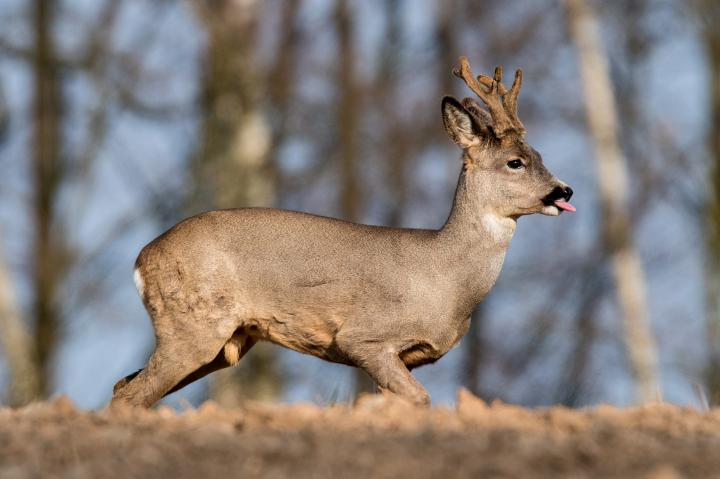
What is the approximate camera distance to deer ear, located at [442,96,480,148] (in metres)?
8.16

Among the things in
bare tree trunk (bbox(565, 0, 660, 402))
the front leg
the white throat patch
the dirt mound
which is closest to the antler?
the white throat patch

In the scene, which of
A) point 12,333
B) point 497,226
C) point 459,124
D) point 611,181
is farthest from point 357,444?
point 611,181

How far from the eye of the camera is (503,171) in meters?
8.01

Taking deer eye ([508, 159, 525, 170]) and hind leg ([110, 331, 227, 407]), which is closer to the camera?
hind leg ([110, 331, 227, 407])

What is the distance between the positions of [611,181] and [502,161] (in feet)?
41.3

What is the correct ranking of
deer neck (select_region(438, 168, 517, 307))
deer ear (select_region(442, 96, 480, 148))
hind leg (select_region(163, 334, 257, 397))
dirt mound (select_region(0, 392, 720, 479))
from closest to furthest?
dirt mound (select_region(0, 392, 720, 479))
hind leg (select_region(163, 334, 257, 397))
deer neck (select_region(438, 168, 517, 307))
deer ear (select_region(442, 96, 480, 148))

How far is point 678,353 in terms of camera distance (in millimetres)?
21891

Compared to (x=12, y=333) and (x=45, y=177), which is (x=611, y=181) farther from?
(x=12, y=333)

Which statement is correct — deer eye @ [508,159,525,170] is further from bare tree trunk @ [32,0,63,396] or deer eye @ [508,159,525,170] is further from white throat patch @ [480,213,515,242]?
bare tree trunk @ [32,0,63,396]

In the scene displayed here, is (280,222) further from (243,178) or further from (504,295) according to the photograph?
(504,295)

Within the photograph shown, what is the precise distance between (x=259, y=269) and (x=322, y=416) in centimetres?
→ 210

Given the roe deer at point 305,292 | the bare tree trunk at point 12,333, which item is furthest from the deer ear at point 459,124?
the bare tree trunk at point 12,333

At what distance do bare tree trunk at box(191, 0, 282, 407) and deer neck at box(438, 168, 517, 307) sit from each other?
794 centimetres

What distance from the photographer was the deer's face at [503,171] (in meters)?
7.96
